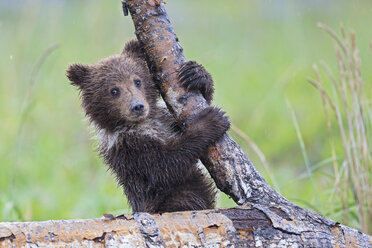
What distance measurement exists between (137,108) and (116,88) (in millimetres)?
252

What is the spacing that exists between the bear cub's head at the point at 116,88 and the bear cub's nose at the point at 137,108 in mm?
12

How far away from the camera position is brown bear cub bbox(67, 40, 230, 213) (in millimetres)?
3367

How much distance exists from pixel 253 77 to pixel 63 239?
7092 millimetres

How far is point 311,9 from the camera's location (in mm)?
11680

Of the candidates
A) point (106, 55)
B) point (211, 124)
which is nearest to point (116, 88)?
point (211, 124)

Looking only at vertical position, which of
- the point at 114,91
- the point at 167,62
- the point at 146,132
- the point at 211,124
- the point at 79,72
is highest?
the point at 79,72

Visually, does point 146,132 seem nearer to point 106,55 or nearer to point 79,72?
point 79,72

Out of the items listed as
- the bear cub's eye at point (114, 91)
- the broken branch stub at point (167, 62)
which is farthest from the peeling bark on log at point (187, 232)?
the bear cub's eye at point (114, 91)

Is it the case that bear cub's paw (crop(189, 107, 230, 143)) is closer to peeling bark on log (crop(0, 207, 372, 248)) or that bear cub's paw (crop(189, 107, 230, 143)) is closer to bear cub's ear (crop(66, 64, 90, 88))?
peeling bark on log (crop(0, 207, 372, 248))

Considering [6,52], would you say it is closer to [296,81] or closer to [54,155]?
[54,155]

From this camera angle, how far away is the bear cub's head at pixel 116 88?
12.4 feet

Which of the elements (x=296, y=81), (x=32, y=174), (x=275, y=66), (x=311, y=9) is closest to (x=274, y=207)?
(x=32, y=174)

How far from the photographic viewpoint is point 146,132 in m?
3.75

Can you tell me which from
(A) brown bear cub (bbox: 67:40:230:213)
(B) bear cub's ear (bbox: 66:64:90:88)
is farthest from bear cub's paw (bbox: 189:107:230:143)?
(B) bear cub's ear (bbox: 66:64:90:88)
